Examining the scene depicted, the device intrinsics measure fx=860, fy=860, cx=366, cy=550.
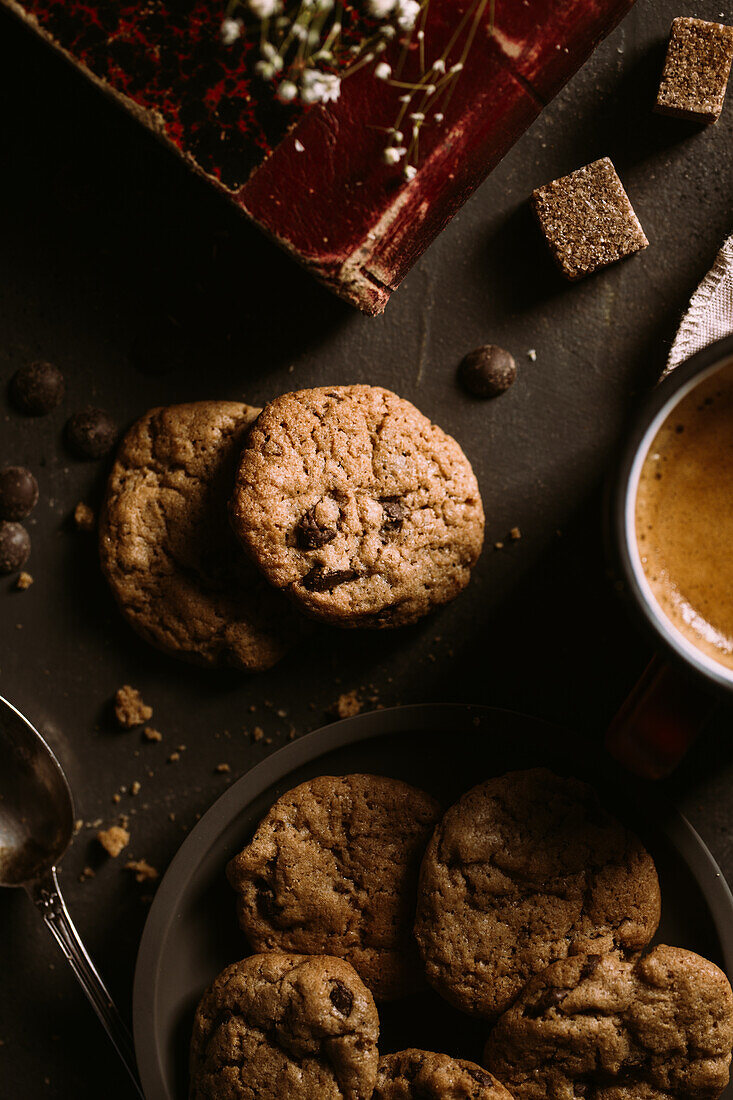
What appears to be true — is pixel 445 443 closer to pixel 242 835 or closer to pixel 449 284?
pixel 449 284

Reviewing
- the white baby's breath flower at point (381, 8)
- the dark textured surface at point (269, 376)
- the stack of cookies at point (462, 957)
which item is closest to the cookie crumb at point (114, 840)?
the dark textured surface at point (269, 376)

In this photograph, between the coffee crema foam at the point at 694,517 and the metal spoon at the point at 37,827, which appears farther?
the metal spoon at the point at 37,827

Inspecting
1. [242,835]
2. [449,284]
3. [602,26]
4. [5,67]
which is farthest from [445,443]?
[5,67]

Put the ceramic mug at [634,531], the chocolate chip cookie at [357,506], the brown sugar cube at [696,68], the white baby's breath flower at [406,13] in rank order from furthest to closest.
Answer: the brown sugar cube at [696,68]
the chocolate chip cookie at [357,506]
the white baby's breath flower at [406,13]
the ceramic mug at [634,531]

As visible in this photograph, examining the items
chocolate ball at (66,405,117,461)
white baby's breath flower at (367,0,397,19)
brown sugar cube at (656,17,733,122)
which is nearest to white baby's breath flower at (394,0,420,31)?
white baby's breath flower at (367,0,397,19)

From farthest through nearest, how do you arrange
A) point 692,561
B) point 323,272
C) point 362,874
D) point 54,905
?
point 54,905
point 362,874
point 323,272
point 692,561

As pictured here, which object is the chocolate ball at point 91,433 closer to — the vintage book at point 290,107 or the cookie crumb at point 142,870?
the vintage book at point 290,107

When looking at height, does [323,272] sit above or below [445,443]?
above

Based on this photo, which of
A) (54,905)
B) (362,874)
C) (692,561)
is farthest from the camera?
(54,905)
